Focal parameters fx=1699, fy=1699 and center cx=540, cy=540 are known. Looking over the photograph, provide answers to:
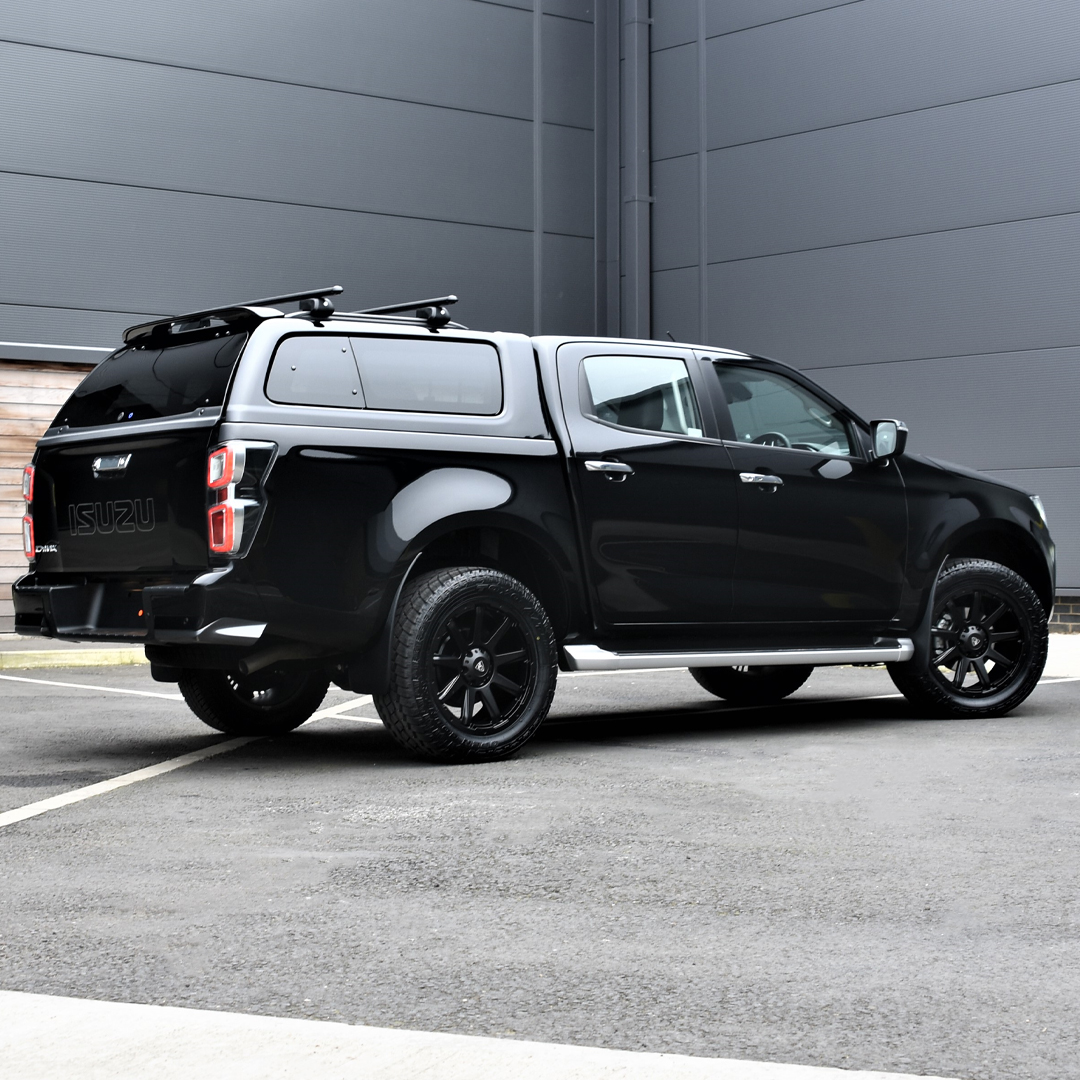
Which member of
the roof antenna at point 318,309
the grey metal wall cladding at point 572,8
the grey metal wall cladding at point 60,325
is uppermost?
the grey metal wall cladding at point 572,8

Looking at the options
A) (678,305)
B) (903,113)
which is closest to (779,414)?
(903,113)

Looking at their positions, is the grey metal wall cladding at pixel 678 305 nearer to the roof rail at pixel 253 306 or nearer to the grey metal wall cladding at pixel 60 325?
the grey metal wall cladding at pixel 60 325

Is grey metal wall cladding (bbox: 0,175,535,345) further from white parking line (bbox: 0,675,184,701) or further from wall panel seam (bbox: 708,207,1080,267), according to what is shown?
white parking line (bbox: 0,675,184,701)

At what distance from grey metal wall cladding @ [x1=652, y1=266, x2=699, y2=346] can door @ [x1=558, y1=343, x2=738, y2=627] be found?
12.2 metres

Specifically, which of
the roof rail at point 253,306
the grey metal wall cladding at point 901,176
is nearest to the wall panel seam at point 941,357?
the grey metal wall cladding at point 901,176

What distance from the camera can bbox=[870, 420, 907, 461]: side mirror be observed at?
902cm

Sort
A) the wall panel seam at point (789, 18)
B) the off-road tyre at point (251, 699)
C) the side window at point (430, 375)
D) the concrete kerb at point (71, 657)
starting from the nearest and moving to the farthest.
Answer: the side window at point (430, 375) < the off-road tyre at point (251, 699) < the concrete kerb at point (71, 657) < the wall panel seam at point (789, 18)

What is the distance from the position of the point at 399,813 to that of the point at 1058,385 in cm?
1315

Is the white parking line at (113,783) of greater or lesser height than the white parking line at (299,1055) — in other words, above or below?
below

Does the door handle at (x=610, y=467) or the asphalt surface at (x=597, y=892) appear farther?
the door handle at (x=610, y=467)

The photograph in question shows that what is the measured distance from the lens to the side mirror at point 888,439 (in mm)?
9016

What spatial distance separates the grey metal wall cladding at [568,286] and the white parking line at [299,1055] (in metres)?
17.3

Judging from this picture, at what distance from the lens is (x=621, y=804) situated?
6535 millimetres

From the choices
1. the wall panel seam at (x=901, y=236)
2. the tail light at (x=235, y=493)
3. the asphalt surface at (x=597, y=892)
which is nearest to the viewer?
the asphalt surface at (x=597, y=892)
